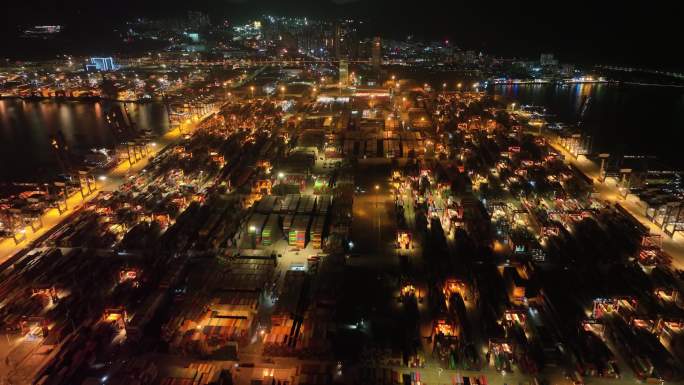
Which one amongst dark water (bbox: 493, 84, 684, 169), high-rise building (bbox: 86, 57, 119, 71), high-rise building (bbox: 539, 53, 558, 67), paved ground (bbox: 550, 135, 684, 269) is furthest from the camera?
high-rise building (bbox: 539, 53, 558, 67)

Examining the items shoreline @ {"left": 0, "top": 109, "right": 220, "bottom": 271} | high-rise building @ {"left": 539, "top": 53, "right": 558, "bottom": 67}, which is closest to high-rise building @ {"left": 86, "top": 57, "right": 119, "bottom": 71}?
shoreline @ {"left": 0, "top": 109, "right": 220, "bottom": 271}

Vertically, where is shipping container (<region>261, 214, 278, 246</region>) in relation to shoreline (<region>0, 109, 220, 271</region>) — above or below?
above

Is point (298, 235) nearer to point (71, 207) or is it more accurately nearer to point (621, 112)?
point (71, 207)

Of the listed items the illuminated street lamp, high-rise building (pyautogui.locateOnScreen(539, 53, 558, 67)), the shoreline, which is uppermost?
high-rise building (pyautogui.locateOnScreen(539, 53, 558, 67))

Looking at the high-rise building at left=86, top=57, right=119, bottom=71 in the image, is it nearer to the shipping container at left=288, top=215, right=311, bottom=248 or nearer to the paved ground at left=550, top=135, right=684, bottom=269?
the shipping container at left=288, top=215, right=311, bottom=248

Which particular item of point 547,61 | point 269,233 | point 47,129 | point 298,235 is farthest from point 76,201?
point 547,61

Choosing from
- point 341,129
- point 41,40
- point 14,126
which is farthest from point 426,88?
point 41,40

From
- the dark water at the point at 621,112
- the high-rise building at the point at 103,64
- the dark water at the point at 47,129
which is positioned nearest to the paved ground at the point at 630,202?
the dark water at the point at 621,112

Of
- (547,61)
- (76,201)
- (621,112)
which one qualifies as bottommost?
→ (76,201)
